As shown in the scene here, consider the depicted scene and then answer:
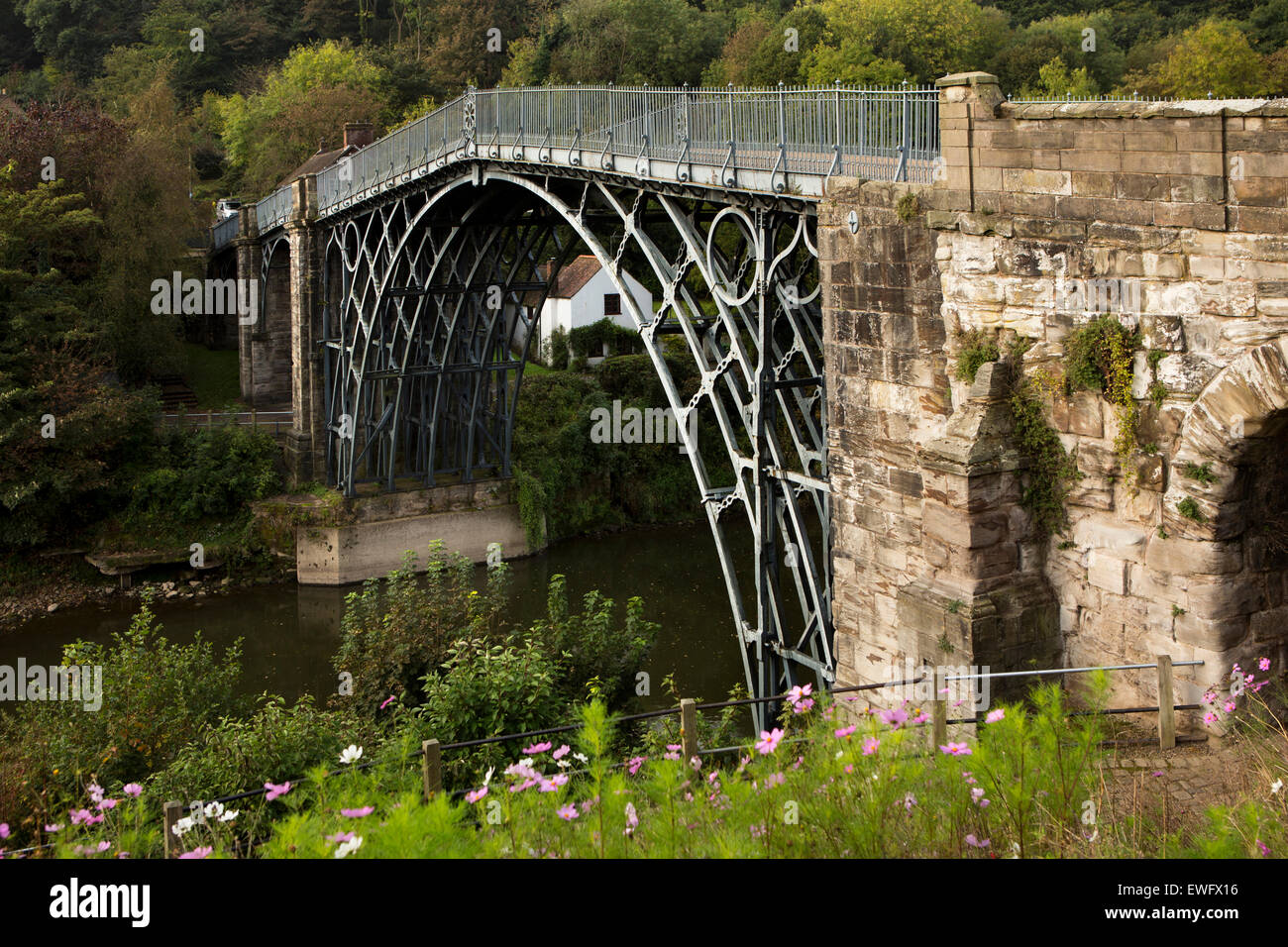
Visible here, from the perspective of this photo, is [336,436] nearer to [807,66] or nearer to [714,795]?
[807,66]

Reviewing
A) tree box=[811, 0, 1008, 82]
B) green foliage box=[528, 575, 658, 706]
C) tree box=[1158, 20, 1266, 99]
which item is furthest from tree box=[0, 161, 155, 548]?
tree box=[1158, 20, 1266, 99]

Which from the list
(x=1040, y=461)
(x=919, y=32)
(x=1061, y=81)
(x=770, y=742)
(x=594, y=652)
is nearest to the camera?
(x=770, y=742)

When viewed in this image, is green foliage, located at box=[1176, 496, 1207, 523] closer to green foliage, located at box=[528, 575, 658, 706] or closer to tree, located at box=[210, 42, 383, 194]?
green foliage, located at box=[528, 575, 658, 706]

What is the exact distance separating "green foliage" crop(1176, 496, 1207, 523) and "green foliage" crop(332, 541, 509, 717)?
27.9 feet

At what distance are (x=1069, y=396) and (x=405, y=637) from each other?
29.1 ft

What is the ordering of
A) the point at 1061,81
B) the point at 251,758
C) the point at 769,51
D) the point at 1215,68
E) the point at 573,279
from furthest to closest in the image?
the point at 769,51 → the point at 573,279 → the point at 1061,81 → the point at 1215,68 → the point at 251,758

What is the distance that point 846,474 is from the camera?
11484 mm

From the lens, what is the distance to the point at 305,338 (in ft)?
105

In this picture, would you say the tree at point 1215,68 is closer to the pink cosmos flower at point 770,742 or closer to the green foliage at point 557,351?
the green foliage at point 557,351

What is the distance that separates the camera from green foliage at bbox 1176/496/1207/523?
867 centimetres

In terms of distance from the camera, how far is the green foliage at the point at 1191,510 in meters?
8.67

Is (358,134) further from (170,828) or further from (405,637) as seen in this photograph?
(170,828)

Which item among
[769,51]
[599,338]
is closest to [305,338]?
[599,338]

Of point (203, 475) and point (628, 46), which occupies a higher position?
point (628, 46)
